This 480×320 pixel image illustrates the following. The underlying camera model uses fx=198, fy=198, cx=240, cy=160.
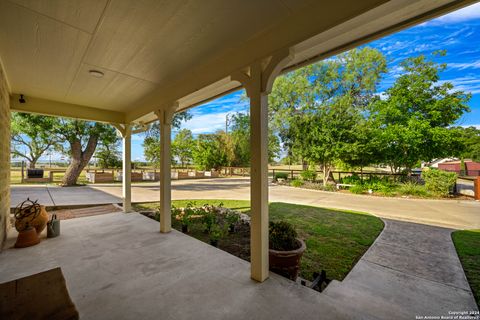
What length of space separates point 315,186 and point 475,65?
27.2 ft

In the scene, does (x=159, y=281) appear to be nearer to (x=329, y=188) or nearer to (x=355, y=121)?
(x=329, y=188)

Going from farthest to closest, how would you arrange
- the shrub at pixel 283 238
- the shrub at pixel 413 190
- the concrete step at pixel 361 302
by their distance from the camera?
the shrub at pixel 413 190, the shrub at pixel 283 238, the concrete step at pixel 361 302

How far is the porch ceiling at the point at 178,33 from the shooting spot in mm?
1673

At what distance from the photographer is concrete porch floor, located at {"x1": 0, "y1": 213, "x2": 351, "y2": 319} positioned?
5.90 feet

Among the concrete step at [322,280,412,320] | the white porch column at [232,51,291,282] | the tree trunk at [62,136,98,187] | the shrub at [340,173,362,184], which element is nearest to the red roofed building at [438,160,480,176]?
the shrub at [340,173,362,184]

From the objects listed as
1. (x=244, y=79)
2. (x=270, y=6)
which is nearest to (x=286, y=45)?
(x=270, y=6)


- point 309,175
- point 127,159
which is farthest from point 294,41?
point 309,175

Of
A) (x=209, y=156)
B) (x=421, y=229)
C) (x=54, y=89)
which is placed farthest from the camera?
(x=209, y=156)

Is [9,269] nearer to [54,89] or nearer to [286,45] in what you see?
[54,89]

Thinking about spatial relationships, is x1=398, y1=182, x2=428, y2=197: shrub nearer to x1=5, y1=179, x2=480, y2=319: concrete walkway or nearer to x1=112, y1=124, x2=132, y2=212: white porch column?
x1=5, y1=179, x2=480, y2=319: concrete walkway

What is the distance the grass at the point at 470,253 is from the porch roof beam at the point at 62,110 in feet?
23.2

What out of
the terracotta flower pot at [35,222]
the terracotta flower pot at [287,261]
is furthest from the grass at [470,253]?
the terracotta flower pot at [35,222]

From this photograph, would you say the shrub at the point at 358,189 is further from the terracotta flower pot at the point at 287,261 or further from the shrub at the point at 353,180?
the terracotta flower pot at the point at 287,261

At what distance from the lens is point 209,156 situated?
19.5 m
